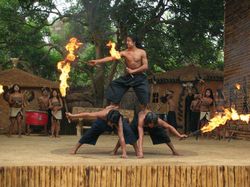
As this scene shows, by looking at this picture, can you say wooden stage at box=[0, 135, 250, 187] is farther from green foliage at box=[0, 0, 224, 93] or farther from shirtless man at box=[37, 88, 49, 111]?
green foliage at box=[0, 0, 224, 93]

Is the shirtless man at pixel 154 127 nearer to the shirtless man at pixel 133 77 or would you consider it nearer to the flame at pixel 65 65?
the shirtless man at pixel 133 77

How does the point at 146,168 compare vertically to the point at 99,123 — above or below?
below

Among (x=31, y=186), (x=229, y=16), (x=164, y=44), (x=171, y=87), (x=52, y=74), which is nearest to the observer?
(x=31, y=186)

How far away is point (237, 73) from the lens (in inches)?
536

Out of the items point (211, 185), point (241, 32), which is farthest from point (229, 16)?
point (211, 185)

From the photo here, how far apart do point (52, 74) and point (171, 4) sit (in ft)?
30.3

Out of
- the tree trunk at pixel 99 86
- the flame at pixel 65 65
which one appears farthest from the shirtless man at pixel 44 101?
the flame at pixel 65 65

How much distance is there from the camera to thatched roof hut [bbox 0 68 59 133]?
1587 centimetres

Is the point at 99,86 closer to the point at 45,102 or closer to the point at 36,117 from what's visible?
the point at 45,102

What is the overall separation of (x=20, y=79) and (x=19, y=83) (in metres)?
0.20

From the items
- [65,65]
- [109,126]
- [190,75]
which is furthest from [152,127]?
[190,75]

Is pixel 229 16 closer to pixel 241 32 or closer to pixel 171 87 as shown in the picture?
pixel 241 32

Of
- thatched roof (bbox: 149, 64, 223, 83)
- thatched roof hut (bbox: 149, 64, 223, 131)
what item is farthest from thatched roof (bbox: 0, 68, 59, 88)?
thatched roof (bbox: 149, 64, 223, 83)

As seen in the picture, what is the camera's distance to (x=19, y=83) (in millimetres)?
16000
